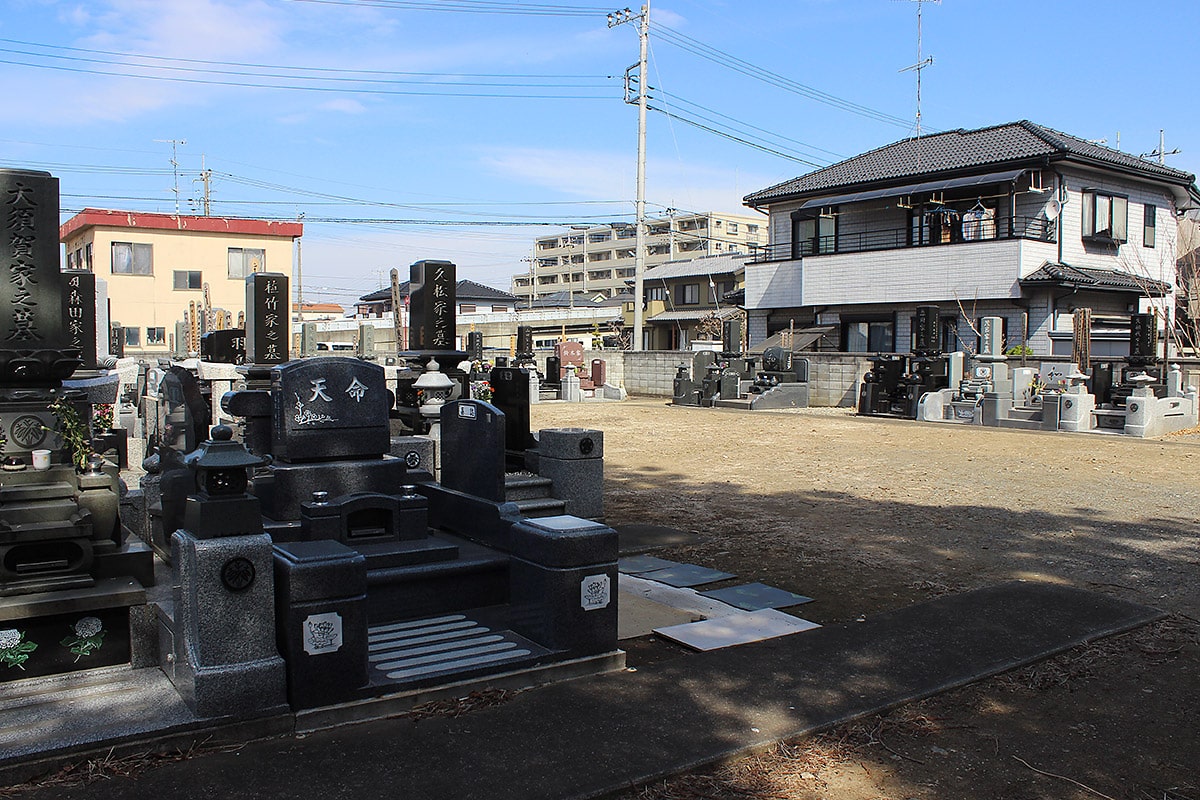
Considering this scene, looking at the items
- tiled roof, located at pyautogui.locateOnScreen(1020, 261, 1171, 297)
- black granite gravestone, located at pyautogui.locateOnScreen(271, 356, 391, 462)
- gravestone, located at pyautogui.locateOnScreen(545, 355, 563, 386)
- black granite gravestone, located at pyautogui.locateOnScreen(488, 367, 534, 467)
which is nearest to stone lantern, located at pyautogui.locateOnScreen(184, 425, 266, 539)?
black granite gravestone, located at pyautogui.locateOnScreen(271, 356, 391, 462)

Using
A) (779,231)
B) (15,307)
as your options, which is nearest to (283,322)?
(15,307)

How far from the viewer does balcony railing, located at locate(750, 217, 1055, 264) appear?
27.6 m

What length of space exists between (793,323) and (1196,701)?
28.6 meters

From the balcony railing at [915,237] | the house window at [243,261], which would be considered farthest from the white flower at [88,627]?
the house window at [243,261]

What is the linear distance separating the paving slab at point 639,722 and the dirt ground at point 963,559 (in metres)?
0.17

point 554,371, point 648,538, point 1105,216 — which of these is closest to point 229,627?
point 648,538

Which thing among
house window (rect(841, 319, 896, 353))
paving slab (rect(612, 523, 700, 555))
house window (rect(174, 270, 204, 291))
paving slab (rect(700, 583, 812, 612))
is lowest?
paving slab (rect(700, 583, 812, 612))

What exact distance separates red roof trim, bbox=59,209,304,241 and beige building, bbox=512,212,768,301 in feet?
138

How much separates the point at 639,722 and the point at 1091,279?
27081mm

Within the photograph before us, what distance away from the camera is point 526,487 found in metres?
8.85

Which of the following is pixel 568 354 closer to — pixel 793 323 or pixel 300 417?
pixel 793 323

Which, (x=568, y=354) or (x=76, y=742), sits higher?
(x=568, y=354)

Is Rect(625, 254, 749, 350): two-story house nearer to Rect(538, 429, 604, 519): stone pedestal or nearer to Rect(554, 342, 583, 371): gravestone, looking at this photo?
Rect(554, 342, 583, 371): gravestone

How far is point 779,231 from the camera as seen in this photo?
115 feet
